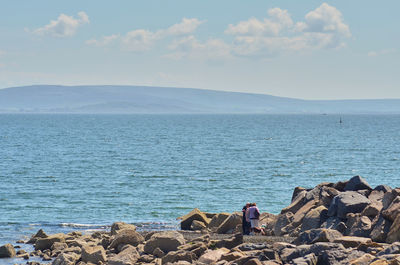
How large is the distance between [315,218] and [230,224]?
15.1 ft

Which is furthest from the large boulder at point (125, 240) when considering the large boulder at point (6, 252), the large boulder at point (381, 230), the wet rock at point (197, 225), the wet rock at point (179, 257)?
the large boulder at point (381, 230)

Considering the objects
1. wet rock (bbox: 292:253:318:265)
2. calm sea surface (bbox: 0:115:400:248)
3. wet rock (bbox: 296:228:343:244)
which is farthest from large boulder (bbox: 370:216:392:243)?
calm sea surface (bbox: 0:115:400:248)

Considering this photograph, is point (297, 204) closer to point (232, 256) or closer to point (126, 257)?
point (126, 257)

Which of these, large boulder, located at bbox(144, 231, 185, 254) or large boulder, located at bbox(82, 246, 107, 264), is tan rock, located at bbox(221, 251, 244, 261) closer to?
large boulder, located at bbox(144, 231, 185, 254)

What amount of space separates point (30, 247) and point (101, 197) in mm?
19386

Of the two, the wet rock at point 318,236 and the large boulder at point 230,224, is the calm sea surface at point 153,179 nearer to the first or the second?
the large boulder at point 230,224

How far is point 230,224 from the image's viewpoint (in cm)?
3234

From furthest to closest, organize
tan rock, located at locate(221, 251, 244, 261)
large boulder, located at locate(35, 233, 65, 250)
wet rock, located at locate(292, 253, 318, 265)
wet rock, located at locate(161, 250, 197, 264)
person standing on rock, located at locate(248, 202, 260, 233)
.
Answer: person standing on rock, located at locate(248, 202, 260, 233), large boulder, located at locate(35, 233, 65, 250), wet rock, located at locate(161, 250, 197, 264), tan rock, located at locate(221, 251, 244, 261), wet rock, located at locate(292, 253, 318, 265)

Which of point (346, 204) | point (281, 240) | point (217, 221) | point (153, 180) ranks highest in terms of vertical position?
point (346, 204)

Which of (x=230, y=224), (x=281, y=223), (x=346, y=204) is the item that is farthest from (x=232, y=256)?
(x=230, y=224)

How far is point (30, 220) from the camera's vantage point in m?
40.9

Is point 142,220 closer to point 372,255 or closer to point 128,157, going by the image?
point 372,255

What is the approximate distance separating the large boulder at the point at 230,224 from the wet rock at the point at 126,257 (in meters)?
7.33

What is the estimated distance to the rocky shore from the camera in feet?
71.8
